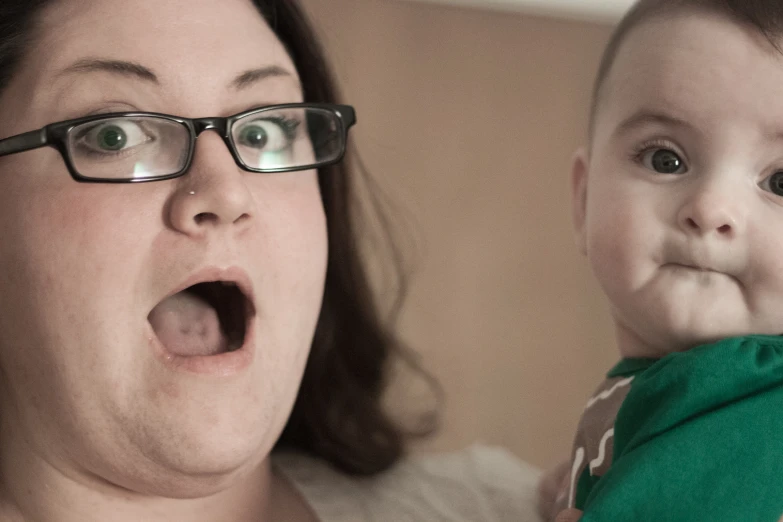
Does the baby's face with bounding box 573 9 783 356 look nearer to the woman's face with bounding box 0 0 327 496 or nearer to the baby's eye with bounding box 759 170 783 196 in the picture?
the baby's eye with bounding box 759 170 783 196

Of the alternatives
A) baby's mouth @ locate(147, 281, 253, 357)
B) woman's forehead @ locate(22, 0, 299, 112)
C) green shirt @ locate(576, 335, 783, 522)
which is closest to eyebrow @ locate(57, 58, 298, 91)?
woman's forehead @ locate(22, 0, 299, 112)

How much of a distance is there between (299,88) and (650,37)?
0.49 meters

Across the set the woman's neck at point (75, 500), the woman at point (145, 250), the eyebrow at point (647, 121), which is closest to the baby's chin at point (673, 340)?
the eyebrow at point (647, 121)

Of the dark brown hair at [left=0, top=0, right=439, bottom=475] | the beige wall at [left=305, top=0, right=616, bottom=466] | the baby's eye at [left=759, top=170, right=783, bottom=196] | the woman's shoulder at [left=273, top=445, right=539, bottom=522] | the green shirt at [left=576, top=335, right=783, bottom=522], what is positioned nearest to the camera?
the green shirt at [left=576, top=335, right=783, bottom=522]


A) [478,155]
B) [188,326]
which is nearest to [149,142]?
[188,326]

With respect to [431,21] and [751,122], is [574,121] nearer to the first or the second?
[431,21]

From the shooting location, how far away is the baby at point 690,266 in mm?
939

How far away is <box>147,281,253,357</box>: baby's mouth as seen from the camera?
1284 mm

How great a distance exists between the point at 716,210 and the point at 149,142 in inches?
27.1

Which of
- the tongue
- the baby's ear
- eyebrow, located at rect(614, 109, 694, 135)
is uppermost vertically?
eyebrow, located at rect(614, 109, 694, 135)

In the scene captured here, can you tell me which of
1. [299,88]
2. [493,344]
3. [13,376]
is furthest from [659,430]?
[493,344]

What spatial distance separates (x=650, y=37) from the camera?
112 cm

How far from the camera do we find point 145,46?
3.67 ft

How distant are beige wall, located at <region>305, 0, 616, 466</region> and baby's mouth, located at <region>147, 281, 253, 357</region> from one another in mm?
1175
